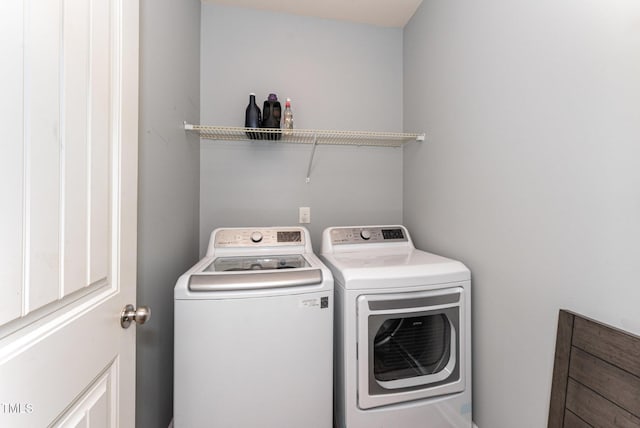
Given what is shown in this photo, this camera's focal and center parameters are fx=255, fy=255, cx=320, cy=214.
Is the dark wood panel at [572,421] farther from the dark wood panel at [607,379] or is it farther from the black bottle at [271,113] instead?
the black bottle at [271,113]

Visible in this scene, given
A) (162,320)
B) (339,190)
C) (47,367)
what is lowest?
(162,320)

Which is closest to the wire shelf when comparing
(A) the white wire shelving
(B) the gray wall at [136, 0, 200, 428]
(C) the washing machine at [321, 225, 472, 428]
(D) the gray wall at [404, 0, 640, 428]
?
(A) the white wire shelving

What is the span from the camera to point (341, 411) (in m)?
1.25

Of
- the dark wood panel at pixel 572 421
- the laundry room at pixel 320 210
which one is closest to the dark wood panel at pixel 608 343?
the laundry room at pixel 320 210

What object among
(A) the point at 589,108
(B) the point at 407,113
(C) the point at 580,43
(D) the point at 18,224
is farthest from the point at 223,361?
(B) the point at 407,113

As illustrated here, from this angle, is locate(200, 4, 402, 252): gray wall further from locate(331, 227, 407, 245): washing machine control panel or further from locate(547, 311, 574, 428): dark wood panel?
locate(547, 311, 574, 428): dark wood panel

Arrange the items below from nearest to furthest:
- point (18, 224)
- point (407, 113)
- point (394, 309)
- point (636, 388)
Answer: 1. point (18, 224)
2. point (636, 388)
3. point (394, 309)
4. point (407, 113)

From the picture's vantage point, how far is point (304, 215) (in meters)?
2.02

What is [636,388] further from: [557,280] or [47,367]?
[47,367]

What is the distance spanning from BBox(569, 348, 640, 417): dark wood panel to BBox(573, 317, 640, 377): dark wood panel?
0.07 feet

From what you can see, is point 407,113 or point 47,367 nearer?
point 47,367

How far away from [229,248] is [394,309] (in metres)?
1.03

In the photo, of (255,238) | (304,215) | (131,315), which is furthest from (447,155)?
(131,315)

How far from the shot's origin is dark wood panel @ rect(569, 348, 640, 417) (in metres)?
0.73
